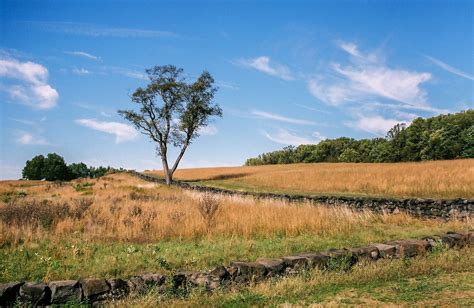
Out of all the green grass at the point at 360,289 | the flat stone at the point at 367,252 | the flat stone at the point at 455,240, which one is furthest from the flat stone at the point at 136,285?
the flat stone at the point at 455,240

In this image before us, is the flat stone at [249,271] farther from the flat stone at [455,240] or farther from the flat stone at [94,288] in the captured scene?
the flat stone at [455,240]

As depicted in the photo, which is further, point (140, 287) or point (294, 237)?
point (294, 237)

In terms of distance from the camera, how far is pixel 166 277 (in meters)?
7.62

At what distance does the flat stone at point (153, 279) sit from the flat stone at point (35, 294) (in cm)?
165

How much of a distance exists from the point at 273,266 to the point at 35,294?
455cm

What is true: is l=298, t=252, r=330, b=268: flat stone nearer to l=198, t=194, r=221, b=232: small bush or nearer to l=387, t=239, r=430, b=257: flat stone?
l=387, t=239, r=430, b=257: flat stone

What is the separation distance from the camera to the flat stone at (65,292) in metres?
6.83

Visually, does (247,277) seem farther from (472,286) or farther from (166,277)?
(472,286)

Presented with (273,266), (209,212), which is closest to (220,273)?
(273,266)

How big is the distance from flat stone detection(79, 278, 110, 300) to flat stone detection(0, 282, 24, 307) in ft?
3.45

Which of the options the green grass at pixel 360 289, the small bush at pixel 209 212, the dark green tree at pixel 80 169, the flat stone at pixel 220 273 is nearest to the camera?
the green grass at pixel 360 289

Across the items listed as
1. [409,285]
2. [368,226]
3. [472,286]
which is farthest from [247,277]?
[368,226]

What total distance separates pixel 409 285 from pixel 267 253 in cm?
350

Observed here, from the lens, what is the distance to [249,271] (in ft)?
26.9
